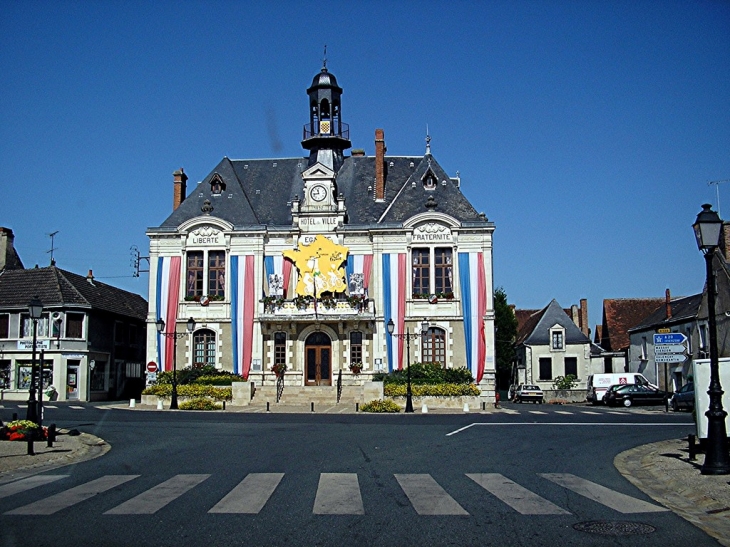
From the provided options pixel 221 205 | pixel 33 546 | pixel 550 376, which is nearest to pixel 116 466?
pixel 33 546

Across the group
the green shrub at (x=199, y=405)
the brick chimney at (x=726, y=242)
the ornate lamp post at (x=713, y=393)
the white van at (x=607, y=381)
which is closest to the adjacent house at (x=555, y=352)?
the white van at (x=607, y=381)

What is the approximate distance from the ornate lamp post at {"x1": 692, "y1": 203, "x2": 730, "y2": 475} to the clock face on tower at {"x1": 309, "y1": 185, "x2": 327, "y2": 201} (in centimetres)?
3033

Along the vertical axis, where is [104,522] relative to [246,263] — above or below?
below

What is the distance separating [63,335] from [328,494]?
39.4m

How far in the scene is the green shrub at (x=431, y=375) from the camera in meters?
37.2

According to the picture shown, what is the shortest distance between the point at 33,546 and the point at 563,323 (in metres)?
52.9

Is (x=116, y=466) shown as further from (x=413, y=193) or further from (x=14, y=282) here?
(x=14, y=282)

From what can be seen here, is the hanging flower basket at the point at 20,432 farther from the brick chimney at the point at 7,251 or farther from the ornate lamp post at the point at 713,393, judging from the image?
the brick chimney at the point at 7,251

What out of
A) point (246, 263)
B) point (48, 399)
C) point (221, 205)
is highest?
point (221, 205)

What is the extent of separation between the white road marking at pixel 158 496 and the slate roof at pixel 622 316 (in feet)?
172

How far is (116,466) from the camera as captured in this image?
1379cm

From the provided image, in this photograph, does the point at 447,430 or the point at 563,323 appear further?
the point at 563,323

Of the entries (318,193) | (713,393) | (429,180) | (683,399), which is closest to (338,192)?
(318,193)

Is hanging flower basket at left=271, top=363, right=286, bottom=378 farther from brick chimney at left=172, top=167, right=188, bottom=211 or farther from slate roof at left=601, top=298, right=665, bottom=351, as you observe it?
slate roof at left=601, top=298, right=665, bottom=351
